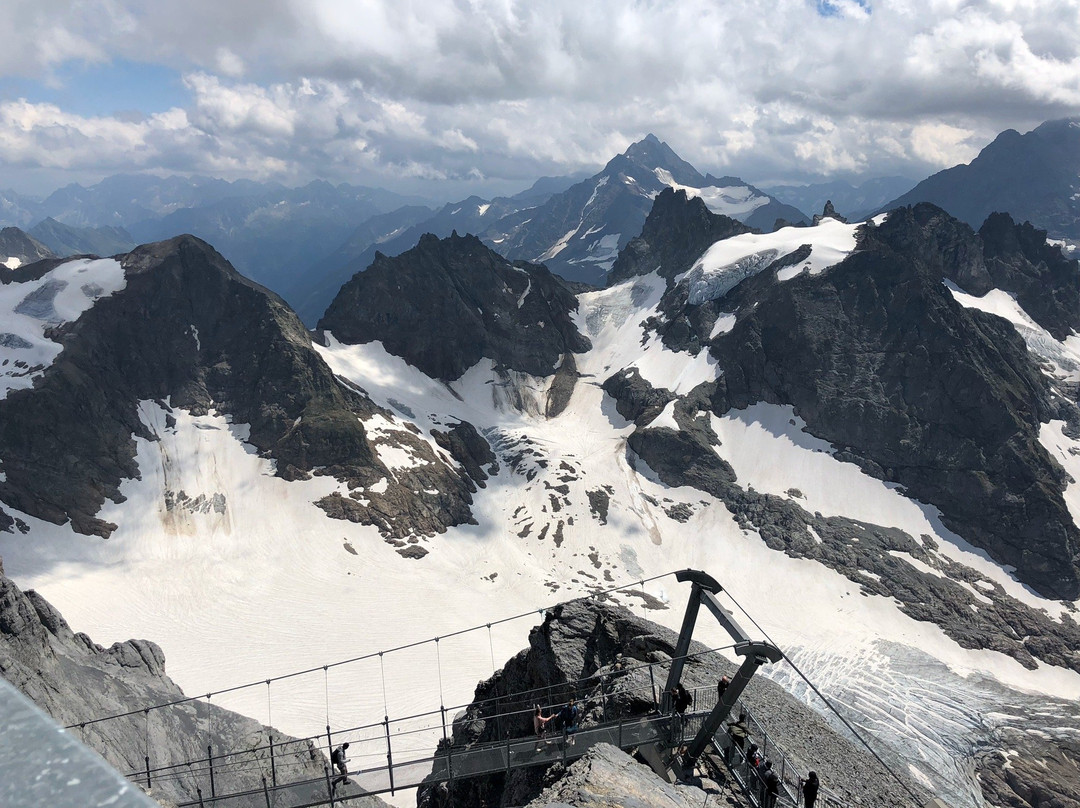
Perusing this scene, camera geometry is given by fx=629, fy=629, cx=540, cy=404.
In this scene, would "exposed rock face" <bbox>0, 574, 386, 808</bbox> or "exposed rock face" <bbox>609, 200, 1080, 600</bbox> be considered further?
"exposed rock face" <bbox>609, 200, 1080, 600</bbox>

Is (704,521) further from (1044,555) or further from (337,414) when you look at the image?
(337,414)

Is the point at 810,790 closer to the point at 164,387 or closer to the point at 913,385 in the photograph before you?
the point at 913,385

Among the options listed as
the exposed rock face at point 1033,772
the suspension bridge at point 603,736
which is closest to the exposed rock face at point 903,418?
the exposed rock face at point 1033,772

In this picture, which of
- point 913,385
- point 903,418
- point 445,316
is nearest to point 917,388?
point 913,385

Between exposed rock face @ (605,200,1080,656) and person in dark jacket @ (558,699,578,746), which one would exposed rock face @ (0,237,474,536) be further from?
person in dark jacket @ (558,699,578,746)

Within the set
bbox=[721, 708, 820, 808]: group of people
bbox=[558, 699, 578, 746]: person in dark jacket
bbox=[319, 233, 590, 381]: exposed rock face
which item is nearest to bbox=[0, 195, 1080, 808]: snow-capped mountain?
bbox=[319, 233, 590, 381]: exposed rock face

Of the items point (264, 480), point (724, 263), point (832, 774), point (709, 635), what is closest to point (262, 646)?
point (264, 480)
